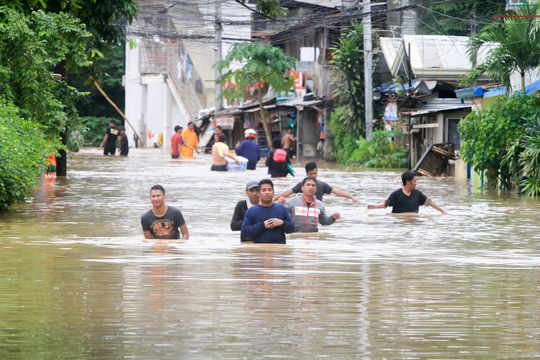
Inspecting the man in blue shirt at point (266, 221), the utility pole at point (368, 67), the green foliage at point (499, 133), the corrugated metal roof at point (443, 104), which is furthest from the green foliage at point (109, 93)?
the man in blue shirt at point (266, 221)

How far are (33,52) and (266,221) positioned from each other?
7504 millimetres

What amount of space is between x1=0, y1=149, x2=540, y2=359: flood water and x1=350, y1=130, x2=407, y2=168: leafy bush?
56.0 feet

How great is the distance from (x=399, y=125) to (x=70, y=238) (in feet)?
75.7

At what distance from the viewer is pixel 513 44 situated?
18766 mm

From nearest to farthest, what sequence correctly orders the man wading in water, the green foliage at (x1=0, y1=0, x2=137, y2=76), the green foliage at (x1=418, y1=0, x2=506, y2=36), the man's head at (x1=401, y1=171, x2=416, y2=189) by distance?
1. the man wading in water
2. the man's head at (x1=401, y1=171, x2=416, y2=189)
3. the green foliage at (x1=0, y1=0, x2=137, y2=76)
4. the green foliage at (x1=418, y1=0, x2=506, y2=36)

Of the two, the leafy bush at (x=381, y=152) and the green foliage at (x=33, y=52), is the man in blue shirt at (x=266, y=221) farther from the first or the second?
the leafy bush at (x=381, y=152)

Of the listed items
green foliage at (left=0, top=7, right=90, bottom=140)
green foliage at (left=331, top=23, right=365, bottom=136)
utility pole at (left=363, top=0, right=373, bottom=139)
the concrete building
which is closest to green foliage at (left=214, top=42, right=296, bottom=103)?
green foliage at (left=331, top=23, right=365, bottom=136)

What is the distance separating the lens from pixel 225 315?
19.4 ft

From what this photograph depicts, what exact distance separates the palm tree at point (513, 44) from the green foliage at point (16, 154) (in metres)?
10.4

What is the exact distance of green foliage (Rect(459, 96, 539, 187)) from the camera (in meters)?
19.0

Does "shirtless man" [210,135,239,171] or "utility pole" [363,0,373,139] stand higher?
"utility pole" [363,0,373,139]

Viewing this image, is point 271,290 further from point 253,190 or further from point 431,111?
point 431,111

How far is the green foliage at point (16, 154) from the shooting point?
41.1 ft

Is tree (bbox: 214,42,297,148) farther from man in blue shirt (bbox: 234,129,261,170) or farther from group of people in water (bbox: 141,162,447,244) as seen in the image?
group of people in water (bbox: 141,162,447,244)
